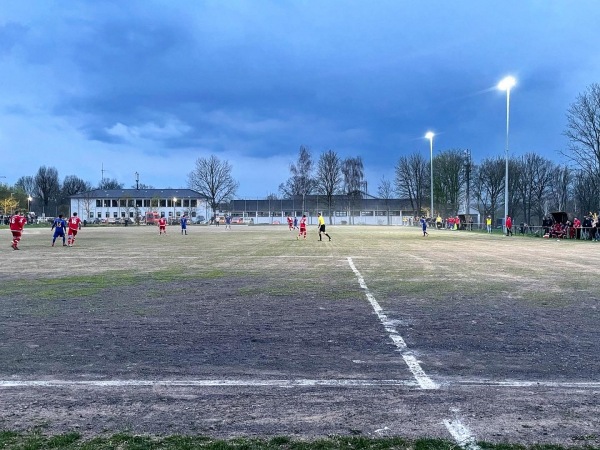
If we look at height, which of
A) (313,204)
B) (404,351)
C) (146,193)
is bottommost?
(404,351)

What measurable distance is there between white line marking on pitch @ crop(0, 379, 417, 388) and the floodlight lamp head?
134 feet

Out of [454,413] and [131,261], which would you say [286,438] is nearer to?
[454,413]

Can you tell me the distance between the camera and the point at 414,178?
103 m

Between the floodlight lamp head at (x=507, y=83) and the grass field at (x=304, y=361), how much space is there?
1281 inches

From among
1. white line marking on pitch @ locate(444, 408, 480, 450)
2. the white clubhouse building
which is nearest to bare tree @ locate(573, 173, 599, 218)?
white line marking on pitch @ locate(444, 408, 480, 450)

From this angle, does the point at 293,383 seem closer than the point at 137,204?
Yes

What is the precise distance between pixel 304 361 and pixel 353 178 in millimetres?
109270

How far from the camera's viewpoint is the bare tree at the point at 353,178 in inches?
4444

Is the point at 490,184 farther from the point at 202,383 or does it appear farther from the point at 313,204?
the point at 202,383

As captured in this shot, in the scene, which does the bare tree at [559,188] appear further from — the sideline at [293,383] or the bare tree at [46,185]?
the bare tree at [46,185]

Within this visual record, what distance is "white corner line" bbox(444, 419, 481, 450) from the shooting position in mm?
3543

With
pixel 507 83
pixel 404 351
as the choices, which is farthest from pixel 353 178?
pixel 404 351

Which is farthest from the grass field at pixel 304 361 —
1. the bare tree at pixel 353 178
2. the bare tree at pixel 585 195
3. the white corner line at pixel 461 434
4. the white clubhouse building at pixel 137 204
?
the white clubhouse building at pixel 137 204

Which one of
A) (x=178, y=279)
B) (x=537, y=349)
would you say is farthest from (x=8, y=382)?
(x=178, y=279)
